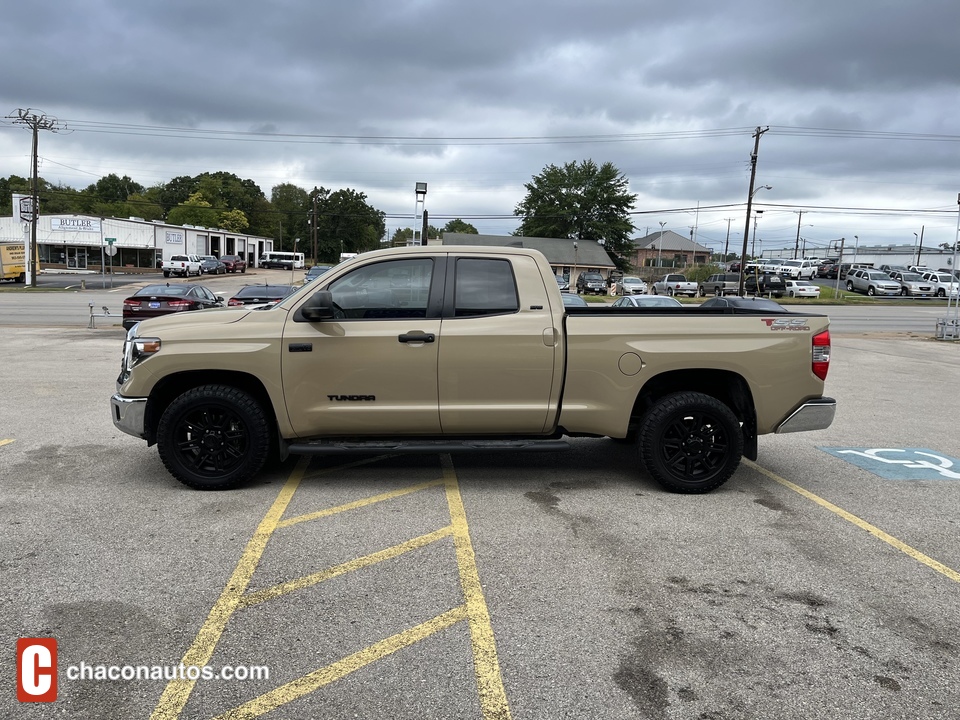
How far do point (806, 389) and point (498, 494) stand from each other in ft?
8.63

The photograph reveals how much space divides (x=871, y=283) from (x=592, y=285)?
22.5 metres

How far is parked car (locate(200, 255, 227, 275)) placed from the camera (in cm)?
6225

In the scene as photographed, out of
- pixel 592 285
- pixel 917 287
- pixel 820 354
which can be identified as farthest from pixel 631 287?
pixel 820 354

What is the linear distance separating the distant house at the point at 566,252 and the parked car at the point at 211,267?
22207mm

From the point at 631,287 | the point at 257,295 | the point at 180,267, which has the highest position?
the point at 631,287

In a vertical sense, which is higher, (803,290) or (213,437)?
(803,290)

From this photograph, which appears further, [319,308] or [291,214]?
[291,214]

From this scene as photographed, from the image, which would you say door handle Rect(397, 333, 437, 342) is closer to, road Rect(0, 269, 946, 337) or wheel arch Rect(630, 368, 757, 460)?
wheel arch Rect(630, 368, 757, 460)

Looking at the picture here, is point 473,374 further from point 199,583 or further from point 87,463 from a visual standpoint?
point 87,463

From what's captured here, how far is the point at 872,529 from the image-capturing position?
15.9 ft

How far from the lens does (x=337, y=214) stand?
117m

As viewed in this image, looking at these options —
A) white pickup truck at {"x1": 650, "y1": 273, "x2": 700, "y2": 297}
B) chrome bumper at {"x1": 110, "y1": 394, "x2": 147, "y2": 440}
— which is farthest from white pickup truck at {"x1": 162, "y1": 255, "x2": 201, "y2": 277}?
chrome bumper at {"x1": 110, "y1": 394, "x2": 147, "y2": 440}

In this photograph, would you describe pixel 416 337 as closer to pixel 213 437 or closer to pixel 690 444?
pixel 213 437

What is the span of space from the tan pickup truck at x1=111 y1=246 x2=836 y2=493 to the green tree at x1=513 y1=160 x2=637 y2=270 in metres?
79.0
